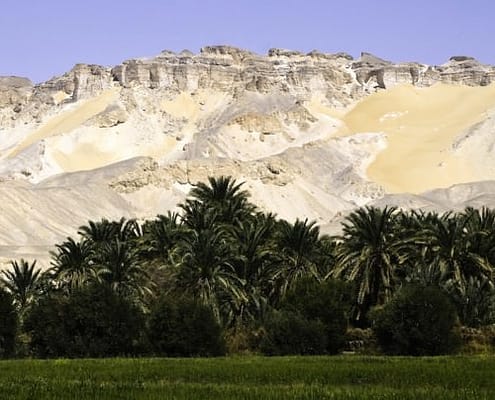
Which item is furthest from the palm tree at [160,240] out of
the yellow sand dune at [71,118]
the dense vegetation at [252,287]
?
the yellow sand dune at [71,118]

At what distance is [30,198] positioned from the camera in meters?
108

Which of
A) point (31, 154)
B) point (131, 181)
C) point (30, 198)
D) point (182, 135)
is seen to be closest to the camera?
point (30, 198)

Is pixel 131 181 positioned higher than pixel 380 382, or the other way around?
pixel 131 181

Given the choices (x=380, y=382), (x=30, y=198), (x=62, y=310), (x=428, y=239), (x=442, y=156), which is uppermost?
(x=442, y=156)

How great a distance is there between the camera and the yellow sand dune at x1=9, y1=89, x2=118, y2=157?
16912 centimetres

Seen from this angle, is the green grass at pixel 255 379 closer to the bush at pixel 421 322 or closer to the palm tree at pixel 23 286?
the bush at pixel 421 322

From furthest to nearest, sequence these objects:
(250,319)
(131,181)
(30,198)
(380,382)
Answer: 1. (131,181)
2. (30,198)
3. (250,319)
4. (380,382)

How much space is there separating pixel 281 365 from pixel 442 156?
12630 cm

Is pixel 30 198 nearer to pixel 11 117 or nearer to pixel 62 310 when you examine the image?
pixel 62 310

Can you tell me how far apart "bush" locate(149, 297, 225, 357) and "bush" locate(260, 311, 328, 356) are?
6.29ft

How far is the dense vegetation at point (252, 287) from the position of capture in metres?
39.2

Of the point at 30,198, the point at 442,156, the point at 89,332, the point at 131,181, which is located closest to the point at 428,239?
the point at 89,332

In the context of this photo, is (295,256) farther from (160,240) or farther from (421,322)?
(421,322)

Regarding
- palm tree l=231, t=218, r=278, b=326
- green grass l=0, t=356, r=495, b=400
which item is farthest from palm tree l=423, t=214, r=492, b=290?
green grass l=0, t=356, r=495, b=400
